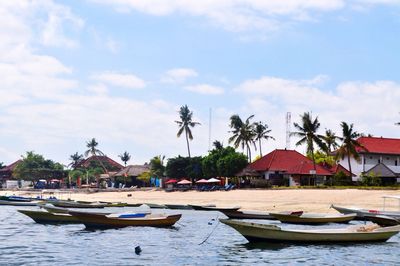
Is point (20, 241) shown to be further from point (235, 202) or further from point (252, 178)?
point (252, 178)

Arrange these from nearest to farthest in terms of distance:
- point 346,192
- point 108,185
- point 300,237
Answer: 1. point 300,237
2. point 346,192
3. point 108,185

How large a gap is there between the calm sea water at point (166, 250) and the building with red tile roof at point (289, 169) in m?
45.5

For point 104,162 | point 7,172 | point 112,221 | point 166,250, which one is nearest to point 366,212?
point 112,221

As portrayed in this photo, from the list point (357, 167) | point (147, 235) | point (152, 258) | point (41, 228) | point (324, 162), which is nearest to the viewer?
point (152, 258)

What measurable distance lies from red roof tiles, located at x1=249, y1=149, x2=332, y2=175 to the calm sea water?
4652 centimetres

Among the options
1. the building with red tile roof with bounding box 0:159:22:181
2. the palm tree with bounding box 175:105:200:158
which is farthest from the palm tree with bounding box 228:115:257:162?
the building with red tile roof with bounding box 0:159:22:181

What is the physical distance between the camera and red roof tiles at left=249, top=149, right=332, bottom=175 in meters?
80.2

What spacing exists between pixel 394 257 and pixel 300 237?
430 centimetres

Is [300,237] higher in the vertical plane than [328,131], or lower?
lower

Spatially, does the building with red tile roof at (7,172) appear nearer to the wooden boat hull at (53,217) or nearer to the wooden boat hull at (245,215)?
the wooden boat hull at (53,217)

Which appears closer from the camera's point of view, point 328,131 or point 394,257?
point 394,257

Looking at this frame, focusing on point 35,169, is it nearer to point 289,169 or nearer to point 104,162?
point 104,162

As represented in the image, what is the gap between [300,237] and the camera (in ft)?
89.1

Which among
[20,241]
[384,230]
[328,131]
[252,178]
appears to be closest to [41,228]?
[20,241]
